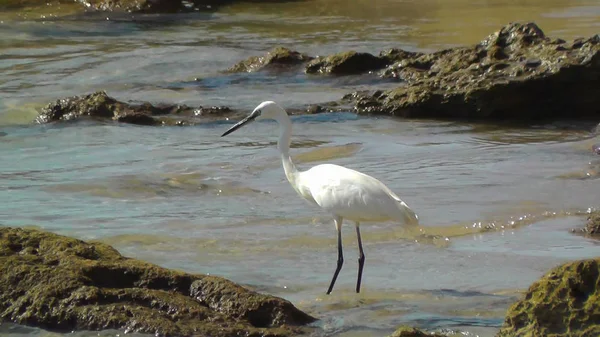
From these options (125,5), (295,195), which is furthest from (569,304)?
(125,5)

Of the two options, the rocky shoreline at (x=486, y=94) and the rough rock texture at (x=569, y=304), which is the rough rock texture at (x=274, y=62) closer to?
the rocky shoreline at (x=486, y=94)

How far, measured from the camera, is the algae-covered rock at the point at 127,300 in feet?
17.1

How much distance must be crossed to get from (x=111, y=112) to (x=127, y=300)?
7.96 m

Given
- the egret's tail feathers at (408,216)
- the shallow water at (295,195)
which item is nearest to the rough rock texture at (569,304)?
the shallow water at (295,195)

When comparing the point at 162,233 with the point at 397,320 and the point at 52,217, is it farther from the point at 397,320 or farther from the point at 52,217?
the point at 397,320

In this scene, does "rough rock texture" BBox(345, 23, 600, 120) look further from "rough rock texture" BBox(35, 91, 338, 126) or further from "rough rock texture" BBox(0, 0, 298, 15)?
"rough rock texture" BBox(0, 0, 298, 15)

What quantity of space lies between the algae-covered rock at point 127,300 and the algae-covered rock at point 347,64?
10600 millimetres

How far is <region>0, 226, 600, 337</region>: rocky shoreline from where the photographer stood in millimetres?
5203

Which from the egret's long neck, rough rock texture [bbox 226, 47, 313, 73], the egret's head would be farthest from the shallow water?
the egret's head

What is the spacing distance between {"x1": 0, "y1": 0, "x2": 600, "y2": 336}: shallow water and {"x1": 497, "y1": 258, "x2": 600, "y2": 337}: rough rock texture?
101 centimetres

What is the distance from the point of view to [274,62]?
16.5 metres

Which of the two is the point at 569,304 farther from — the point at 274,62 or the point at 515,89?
the point at 274,62

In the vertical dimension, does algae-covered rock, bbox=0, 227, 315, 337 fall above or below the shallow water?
above

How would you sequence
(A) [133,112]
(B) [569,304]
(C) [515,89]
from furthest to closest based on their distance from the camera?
(A) [133,112]
(C) [515,89]
(B) [569,304]
